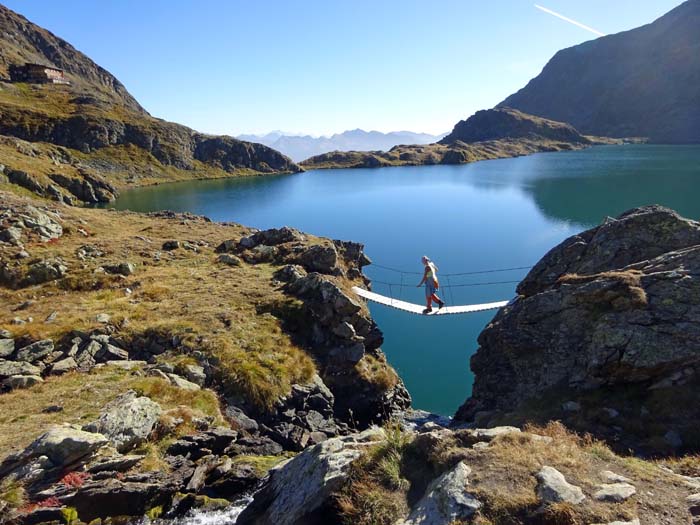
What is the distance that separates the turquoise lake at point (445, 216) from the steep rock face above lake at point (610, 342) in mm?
7271

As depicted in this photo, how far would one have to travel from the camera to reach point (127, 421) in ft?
33.7

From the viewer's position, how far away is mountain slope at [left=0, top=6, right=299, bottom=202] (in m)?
88.0

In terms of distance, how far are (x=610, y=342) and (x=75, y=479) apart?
1307cm

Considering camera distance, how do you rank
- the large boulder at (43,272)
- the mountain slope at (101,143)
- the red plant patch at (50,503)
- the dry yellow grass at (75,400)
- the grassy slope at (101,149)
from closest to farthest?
the red plant patch at (50,503), the dry yellow grass at (75,400), the large boulder at (43,272), the mountain slope at (101,143), the grassy slope at (101,149)

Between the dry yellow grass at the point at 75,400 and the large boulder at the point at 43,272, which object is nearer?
the dry yellow grass at the point at 75,400

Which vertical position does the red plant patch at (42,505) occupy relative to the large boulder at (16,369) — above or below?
below

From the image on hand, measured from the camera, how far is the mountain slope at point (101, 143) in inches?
3465

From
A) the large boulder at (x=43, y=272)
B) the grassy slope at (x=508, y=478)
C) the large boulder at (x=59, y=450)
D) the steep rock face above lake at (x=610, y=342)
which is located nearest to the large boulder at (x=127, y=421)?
the large boulder at (x=59, y=450)

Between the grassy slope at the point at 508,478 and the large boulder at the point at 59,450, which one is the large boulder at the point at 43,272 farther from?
the grassy slope at the point at 508,478

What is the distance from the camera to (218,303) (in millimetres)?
19500

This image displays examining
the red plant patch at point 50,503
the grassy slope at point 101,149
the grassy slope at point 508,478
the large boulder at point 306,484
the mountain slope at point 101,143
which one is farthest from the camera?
the grassy slope at point 101,149

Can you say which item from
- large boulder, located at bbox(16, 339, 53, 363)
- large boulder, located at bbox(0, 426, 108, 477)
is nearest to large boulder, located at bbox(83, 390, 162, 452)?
large boulder, located at bbox(0, 426, 108, 477)

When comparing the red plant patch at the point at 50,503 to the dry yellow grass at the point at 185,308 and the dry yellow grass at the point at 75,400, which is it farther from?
the dry yellow grass at the point at 185,308

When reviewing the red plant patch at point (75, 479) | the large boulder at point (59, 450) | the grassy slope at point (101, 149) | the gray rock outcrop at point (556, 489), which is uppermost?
the grassy slope at point (101, 149)
